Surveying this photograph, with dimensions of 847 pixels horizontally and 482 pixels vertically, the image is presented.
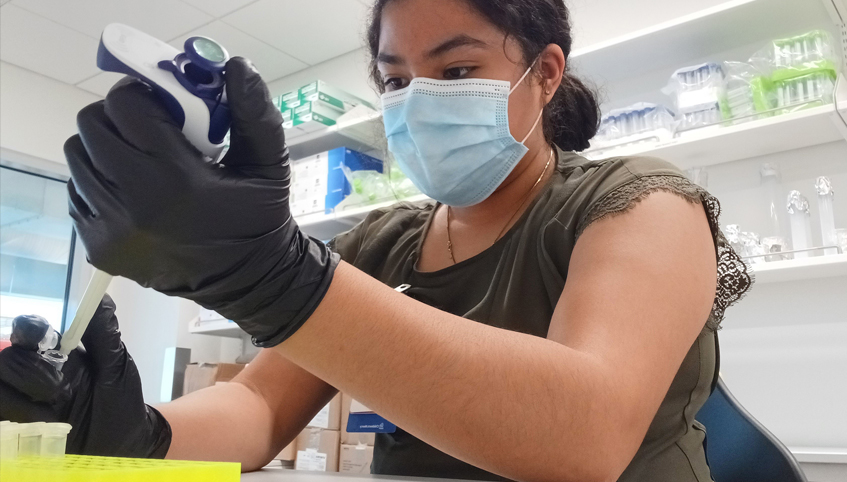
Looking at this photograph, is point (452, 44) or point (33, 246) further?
point (33, 246)

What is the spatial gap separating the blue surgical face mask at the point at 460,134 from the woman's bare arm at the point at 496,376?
1.45 ft

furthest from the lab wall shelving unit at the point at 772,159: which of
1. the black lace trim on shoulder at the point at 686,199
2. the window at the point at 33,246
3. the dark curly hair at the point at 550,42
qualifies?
the window at the point at 33,246

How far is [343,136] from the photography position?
2.68 metres

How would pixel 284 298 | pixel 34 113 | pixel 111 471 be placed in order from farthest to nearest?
pixel 34 113, pixel 284 298, pixel 111 471

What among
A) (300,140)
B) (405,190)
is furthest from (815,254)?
(300,140)

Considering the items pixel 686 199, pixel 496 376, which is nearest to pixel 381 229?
pixel 686 199

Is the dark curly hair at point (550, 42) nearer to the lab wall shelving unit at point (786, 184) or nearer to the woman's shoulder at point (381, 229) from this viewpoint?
the woman's shoulder at point (381, 229)

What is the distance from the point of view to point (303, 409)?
1.02m

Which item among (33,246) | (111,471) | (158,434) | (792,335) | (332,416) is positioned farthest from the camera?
(33,246)

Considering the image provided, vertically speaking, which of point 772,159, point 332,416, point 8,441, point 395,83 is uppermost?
point 772,159

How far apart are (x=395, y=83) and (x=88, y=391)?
67 centimetres

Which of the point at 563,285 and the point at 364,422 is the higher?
the point at 563,285

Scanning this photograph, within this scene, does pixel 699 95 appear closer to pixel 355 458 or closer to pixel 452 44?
pixel 452 44

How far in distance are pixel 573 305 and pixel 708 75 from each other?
1.39 m
